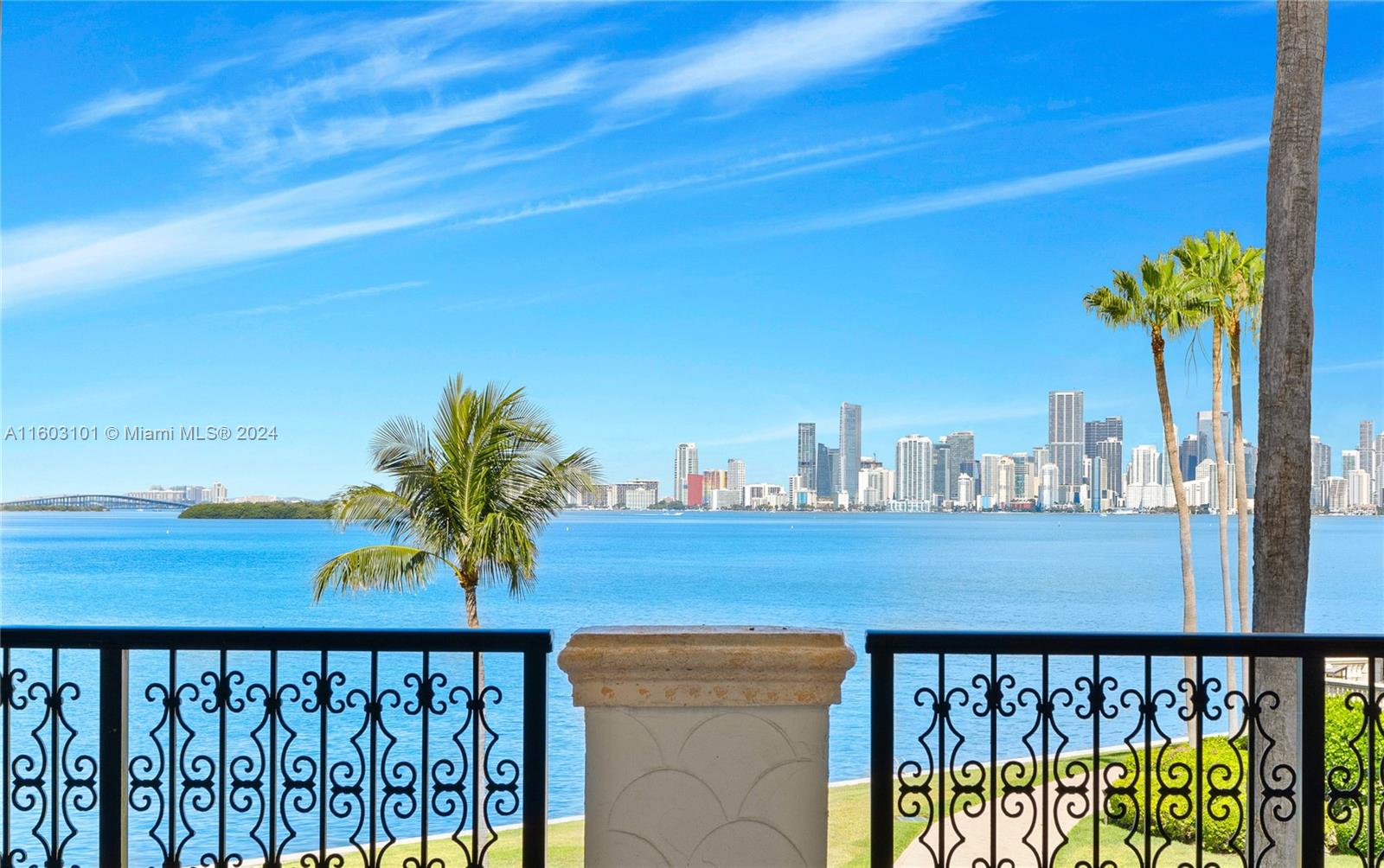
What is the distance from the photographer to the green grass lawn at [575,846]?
47.1ft

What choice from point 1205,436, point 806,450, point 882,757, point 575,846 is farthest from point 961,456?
point 882,757

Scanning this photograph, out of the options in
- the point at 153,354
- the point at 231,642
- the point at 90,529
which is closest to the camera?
the point at 231,642

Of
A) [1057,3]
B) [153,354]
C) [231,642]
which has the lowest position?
[231,642]

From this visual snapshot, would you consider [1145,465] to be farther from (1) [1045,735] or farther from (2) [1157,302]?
(1) [1045,735]

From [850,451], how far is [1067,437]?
54.4ft

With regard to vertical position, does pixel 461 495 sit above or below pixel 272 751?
above

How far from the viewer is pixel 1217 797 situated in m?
2.55

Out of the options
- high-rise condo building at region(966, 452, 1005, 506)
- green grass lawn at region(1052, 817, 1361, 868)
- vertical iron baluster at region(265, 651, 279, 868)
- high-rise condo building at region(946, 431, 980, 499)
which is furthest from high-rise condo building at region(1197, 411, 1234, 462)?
vertical iron baluster at region(265, 651, 279, 868)

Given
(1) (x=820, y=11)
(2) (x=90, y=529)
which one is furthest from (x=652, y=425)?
(2) (x=90, y=529)

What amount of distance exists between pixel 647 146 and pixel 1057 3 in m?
31.0

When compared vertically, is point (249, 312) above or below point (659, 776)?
above

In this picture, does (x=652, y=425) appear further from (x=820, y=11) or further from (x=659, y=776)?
(x=659, y=776)

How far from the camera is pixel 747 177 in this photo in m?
76.4

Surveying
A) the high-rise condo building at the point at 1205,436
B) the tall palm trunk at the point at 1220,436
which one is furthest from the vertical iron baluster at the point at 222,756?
the high-rise condo building at the point at 1205,436
